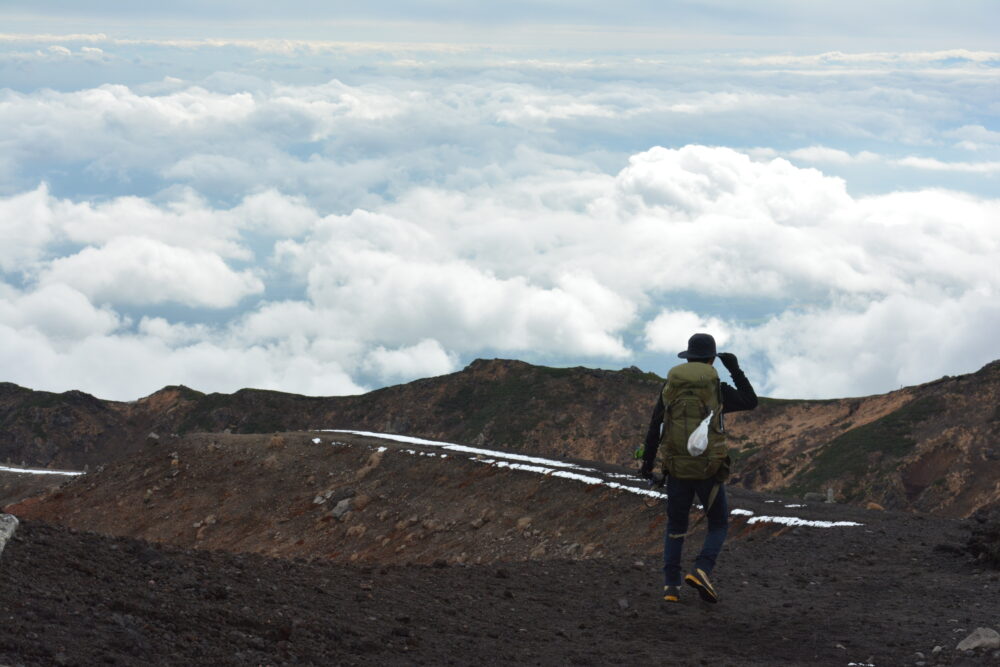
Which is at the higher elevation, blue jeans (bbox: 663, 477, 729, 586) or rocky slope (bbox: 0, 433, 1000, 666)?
blue jeans (bbox: 663, 477, 729, 586)

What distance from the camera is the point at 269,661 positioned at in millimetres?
7801

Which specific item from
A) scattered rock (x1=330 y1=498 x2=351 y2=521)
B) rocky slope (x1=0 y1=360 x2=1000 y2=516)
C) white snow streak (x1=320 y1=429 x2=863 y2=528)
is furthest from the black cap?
rocky slope (x1=0 y1=360 x2=1000 y2=516)

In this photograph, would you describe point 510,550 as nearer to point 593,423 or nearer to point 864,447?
point 864,447

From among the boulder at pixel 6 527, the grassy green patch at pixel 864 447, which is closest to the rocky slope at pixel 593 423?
the grassy green patch at pixel 864 447

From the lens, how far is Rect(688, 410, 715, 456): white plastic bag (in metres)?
10.7

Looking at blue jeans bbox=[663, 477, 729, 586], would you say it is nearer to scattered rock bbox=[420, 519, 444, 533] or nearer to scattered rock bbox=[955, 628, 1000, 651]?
scattered rock bbox=[955, 628, 1000, 651]

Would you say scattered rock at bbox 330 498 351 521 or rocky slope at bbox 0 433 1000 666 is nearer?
rocky slope at bbox 0 433 1000 666

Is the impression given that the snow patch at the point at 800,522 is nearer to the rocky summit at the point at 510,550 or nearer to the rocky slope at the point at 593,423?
the rocky summit at the point at 510,550

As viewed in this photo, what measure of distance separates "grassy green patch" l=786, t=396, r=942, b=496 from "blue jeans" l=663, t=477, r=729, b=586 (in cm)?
3512

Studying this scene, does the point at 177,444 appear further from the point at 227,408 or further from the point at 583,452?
the point at 227,408

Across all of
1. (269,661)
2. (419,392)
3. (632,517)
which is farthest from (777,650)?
(419,392)

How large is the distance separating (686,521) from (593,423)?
53.3m

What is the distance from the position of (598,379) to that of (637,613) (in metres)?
58.0

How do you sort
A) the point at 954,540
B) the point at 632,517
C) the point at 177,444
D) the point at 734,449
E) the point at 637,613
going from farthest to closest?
1. the point at 734,449
2. the point at 177,444
3. the point at 632,517
4. the point at 954,540
5. the point at 637,613
